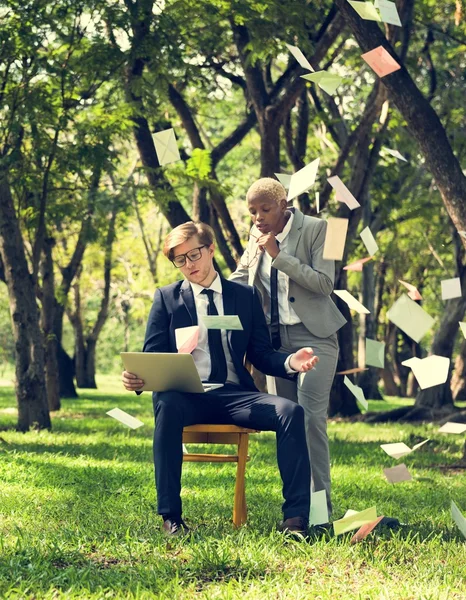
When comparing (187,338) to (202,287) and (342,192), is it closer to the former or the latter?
(202,287)

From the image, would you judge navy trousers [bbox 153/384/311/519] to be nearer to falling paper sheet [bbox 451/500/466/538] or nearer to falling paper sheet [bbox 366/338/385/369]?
falling paper sheet [bbox 451/500/466/538]

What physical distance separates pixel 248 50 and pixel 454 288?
21.4ft

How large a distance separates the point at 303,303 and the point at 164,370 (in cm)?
98

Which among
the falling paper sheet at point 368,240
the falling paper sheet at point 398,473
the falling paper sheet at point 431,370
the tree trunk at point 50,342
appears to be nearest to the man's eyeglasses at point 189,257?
the falling paper sheet at point 368,240

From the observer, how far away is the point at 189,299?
578 cm

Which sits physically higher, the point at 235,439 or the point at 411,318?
the point at 411,318

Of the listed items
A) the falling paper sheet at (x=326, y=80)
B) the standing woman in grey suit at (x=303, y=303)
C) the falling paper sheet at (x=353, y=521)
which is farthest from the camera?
the falling paper sheet at (x=326, y=80)

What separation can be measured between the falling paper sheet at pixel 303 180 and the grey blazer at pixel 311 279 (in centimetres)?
15

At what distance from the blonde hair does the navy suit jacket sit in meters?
0.24

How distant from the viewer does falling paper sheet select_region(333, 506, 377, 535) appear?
5090 millimetres

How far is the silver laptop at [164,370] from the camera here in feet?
17.3

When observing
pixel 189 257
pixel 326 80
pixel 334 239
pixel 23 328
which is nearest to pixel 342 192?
pixel 334 239

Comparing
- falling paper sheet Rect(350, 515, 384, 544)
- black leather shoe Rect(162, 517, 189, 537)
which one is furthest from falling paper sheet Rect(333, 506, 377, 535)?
black leather shoe Rect(162, 517, 189, 537)

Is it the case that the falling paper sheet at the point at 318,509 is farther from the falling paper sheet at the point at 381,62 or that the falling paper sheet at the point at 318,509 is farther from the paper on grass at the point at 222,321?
the falling paper sheet at the point at 381,62
